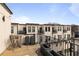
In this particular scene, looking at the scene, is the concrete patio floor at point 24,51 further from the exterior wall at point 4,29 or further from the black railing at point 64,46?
the black railing at point 64,46

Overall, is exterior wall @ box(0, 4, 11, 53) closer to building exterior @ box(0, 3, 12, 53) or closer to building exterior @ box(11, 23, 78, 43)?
building exterior @ box(0, 3, 12, 53)

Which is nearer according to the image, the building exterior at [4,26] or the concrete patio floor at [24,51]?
the concrete patio floor at [24,51]

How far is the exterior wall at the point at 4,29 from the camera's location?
327cm

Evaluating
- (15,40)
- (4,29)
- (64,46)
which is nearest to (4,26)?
(4,29)

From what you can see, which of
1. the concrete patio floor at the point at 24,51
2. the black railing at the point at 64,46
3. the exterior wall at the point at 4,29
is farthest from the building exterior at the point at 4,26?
the black railing at the point at 64,46

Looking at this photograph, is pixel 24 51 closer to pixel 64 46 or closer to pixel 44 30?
pixel 44 30

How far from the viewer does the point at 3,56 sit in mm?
2928

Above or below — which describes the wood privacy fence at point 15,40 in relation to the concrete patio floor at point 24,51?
above

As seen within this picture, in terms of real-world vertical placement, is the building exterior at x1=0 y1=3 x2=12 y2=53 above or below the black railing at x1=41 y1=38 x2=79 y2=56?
above

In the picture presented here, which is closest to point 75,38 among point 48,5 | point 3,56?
point 48,5

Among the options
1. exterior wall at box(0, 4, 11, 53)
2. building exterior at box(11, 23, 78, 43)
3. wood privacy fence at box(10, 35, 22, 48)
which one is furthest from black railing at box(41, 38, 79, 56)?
exterior wall at box(0, 4, 11, 53)

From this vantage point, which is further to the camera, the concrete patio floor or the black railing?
the black railing

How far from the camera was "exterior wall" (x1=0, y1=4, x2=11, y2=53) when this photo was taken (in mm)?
3273

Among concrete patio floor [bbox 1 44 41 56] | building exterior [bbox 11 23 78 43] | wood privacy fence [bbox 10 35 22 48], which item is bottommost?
concrete patio floor [bbox 1 44 41 56]
